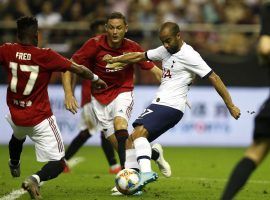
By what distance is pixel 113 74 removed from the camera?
10.1 m

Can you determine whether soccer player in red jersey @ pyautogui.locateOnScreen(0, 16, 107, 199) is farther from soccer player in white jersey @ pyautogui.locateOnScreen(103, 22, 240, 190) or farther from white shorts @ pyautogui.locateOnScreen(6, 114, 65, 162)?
soccer player in white jersey @ pyautogui.locateOnScreen(103, 22, 240, 190)

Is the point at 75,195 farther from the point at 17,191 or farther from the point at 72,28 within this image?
the point at 72,28

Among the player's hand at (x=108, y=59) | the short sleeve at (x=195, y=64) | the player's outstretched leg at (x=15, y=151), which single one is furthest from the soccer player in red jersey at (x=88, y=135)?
the short sleeve at (x=195, y=64)

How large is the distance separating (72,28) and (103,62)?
749 cm

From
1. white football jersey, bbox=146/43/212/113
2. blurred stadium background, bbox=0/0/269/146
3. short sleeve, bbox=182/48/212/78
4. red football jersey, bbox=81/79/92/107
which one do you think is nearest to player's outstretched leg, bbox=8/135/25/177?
white football jersey, bbox=146/43/212/113

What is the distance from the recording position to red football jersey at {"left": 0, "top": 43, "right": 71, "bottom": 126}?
8406 millimetres

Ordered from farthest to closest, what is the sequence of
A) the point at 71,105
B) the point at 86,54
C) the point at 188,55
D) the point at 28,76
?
the point at 86,54, the point at 71,105, the point at 188,55, the point at 28,76

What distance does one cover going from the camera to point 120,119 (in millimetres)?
9852


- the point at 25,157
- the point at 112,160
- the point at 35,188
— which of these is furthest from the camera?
the point at 25,157

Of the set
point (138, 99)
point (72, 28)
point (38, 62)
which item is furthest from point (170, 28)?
point (72, 28)

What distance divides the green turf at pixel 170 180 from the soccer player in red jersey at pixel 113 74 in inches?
28.7

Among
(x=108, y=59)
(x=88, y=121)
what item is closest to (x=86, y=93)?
(x=88, y=121)

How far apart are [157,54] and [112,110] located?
1319 mm

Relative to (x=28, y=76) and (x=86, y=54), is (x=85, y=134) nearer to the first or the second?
(x=86, y=54)
